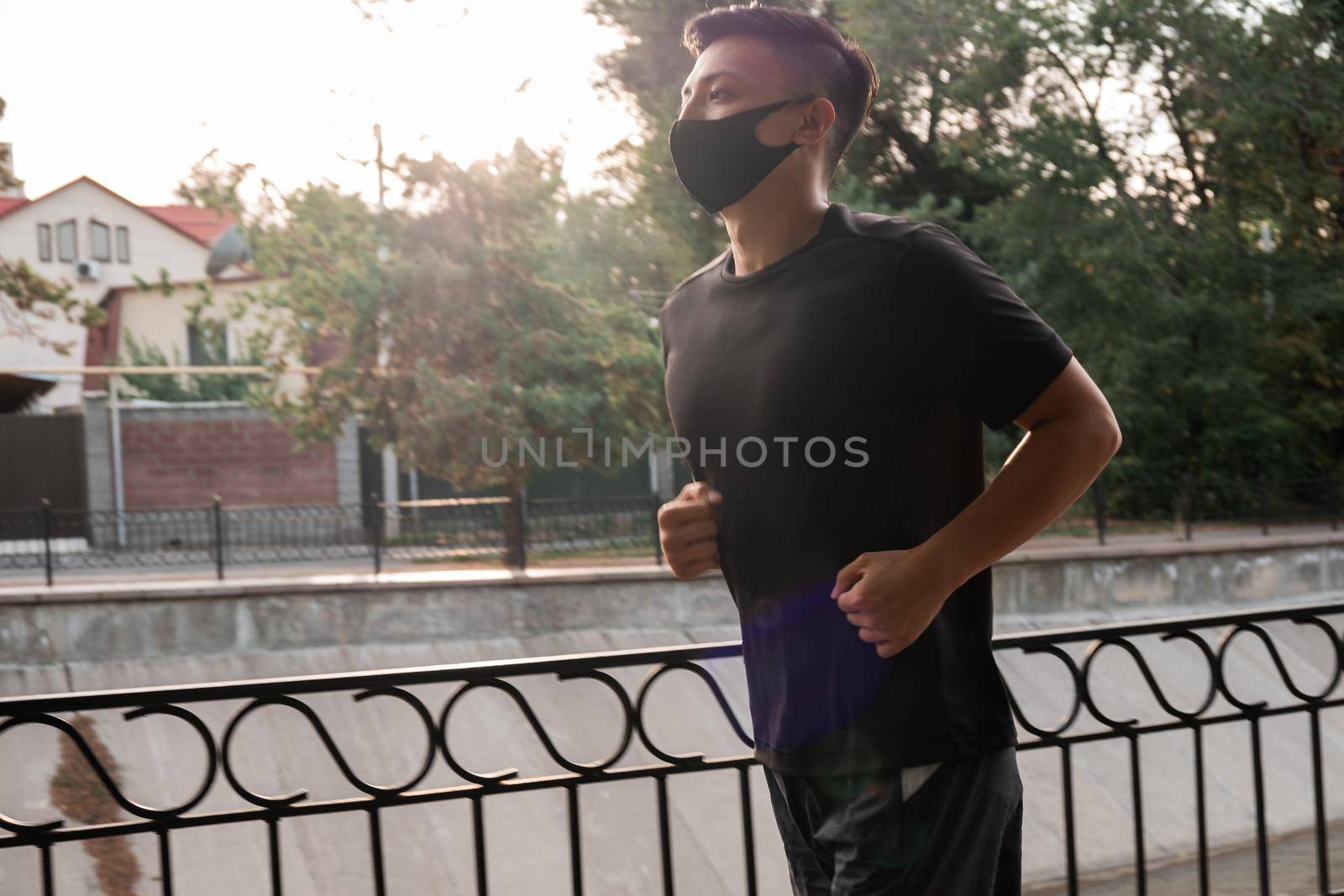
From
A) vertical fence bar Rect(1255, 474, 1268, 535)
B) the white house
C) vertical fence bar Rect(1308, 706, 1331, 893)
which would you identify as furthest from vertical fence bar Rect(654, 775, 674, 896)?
the white house

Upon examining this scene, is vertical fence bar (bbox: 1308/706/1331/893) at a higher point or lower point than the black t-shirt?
lower

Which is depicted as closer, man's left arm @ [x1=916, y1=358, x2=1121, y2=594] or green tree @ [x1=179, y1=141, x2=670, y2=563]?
man's left arm @ [x1=916, y1=358, x2=1121, y2=594]

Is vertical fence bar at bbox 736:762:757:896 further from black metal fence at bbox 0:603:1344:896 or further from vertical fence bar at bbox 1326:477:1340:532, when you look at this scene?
vertical fence bar at bbox 1326:477:1340:532

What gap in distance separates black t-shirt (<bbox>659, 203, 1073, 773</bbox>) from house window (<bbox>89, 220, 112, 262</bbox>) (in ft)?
114

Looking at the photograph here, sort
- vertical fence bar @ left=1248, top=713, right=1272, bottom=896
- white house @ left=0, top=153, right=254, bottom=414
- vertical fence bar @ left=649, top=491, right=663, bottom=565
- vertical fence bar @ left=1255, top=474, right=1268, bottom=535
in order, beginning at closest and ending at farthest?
vertical fence bar @ left=1248, top=713, right=1272, bottom=896
vertical fence bar @ left=649, top=491, right=663, bottom=565
vertical fence bar @ left=1255, top=474, right=1268, bottom=535
white house @ left=0, top=153, right=254, bottom=414

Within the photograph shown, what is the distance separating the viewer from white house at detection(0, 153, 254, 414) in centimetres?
3034

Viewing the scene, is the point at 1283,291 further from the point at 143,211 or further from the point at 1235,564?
the point at 143,211

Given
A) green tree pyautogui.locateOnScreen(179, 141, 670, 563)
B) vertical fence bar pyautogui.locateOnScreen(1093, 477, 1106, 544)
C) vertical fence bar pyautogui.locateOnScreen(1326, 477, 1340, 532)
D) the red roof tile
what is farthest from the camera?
the red roof tile

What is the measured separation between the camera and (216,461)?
20.2 metres

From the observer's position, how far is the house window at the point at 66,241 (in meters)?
32.2

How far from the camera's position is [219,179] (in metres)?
14.0

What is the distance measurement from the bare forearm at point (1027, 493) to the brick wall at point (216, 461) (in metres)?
19.2

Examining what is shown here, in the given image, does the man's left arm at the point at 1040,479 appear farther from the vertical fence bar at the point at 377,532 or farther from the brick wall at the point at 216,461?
the brick wall at the point at 216,461

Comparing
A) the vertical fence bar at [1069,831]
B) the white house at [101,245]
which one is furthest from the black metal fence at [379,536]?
the white house at [101,245]
